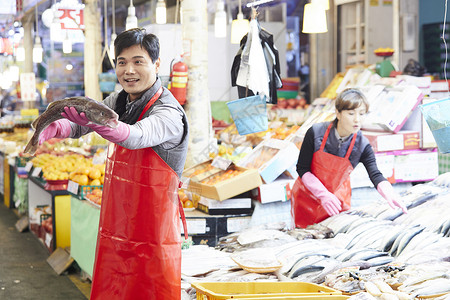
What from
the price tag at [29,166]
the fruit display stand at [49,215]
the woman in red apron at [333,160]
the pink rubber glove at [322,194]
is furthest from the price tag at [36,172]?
the pink rubber glove at [322,194]

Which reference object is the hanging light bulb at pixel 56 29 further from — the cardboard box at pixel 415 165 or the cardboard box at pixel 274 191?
the cardboard box at pixel 415 165

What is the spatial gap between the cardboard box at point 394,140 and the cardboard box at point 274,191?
1.04 m

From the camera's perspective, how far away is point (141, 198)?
2.95 metres

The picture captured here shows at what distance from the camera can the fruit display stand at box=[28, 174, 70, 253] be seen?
771cm

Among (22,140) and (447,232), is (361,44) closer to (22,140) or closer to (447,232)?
(22,140)

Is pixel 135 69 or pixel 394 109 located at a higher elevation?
pixel 135 69

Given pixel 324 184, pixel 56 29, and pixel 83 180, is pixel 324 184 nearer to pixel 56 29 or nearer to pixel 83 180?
pixel 83 180

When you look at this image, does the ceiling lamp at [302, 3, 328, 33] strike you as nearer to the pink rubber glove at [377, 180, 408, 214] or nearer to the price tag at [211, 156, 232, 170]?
the price tag at [211, 156, 232, 170]

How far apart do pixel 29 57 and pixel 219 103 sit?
29.7 feet

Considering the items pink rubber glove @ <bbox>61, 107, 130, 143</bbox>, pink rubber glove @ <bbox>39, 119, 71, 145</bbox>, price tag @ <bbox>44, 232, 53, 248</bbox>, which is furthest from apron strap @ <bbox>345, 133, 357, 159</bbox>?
price tag @ <bbox>44, 232, 53, 248</bbox>

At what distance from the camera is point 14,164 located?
10766 mm

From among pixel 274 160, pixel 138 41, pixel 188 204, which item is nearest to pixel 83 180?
pixel 188 204

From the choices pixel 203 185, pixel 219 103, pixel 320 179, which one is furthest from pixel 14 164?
pixel 320 179

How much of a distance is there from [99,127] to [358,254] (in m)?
1.74
